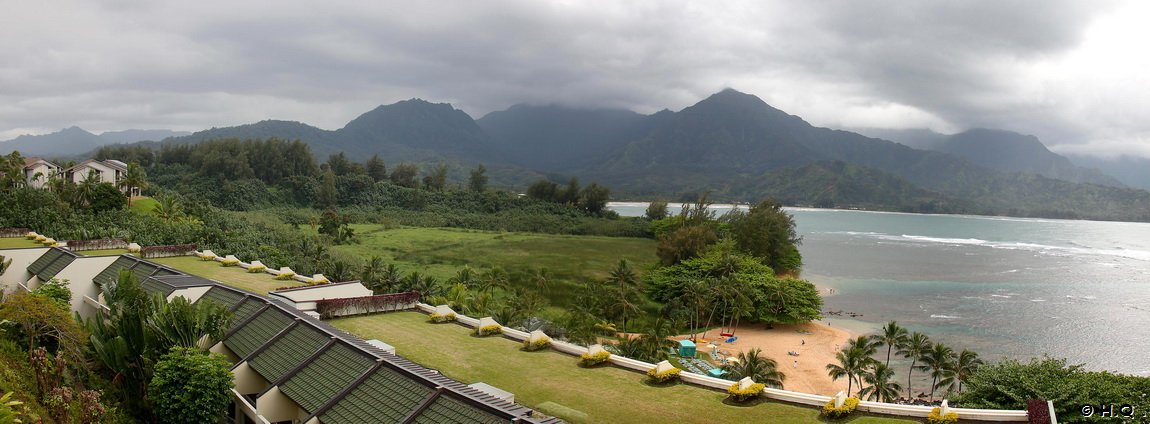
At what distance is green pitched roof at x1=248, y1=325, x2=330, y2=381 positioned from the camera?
17.2m

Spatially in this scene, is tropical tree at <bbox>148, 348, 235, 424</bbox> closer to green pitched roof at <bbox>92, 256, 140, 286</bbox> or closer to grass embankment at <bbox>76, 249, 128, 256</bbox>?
green pitched roof at <bbox>92, 256, 140, 286</bbox>

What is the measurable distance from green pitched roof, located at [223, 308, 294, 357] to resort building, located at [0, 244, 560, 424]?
0.04 meters

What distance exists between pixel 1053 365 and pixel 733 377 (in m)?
13.0

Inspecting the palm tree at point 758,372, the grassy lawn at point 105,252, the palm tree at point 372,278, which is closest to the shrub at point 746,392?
the palm tree at point 758,372

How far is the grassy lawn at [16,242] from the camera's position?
3803 cm

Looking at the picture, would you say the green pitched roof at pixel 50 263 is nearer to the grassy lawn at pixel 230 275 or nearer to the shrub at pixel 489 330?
the grassy lawn at pixel 230 275

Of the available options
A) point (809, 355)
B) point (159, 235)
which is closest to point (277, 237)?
point (159, 235)

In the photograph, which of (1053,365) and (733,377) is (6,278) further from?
(1053,365)

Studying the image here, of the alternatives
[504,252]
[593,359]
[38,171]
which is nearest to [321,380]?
[593,359]

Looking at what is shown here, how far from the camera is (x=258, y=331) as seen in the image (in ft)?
64.8

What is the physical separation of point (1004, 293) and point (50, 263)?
8396 centimetres

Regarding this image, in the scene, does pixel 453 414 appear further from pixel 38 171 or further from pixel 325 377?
pixel 38 171

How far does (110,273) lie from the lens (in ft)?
95.7

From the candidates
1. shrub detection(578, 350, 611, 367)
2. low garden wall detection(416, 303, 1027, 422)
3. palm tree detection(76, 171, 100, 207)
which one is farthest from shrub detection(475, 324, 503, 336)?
palm tree detection(76, 171, 100, 207)
